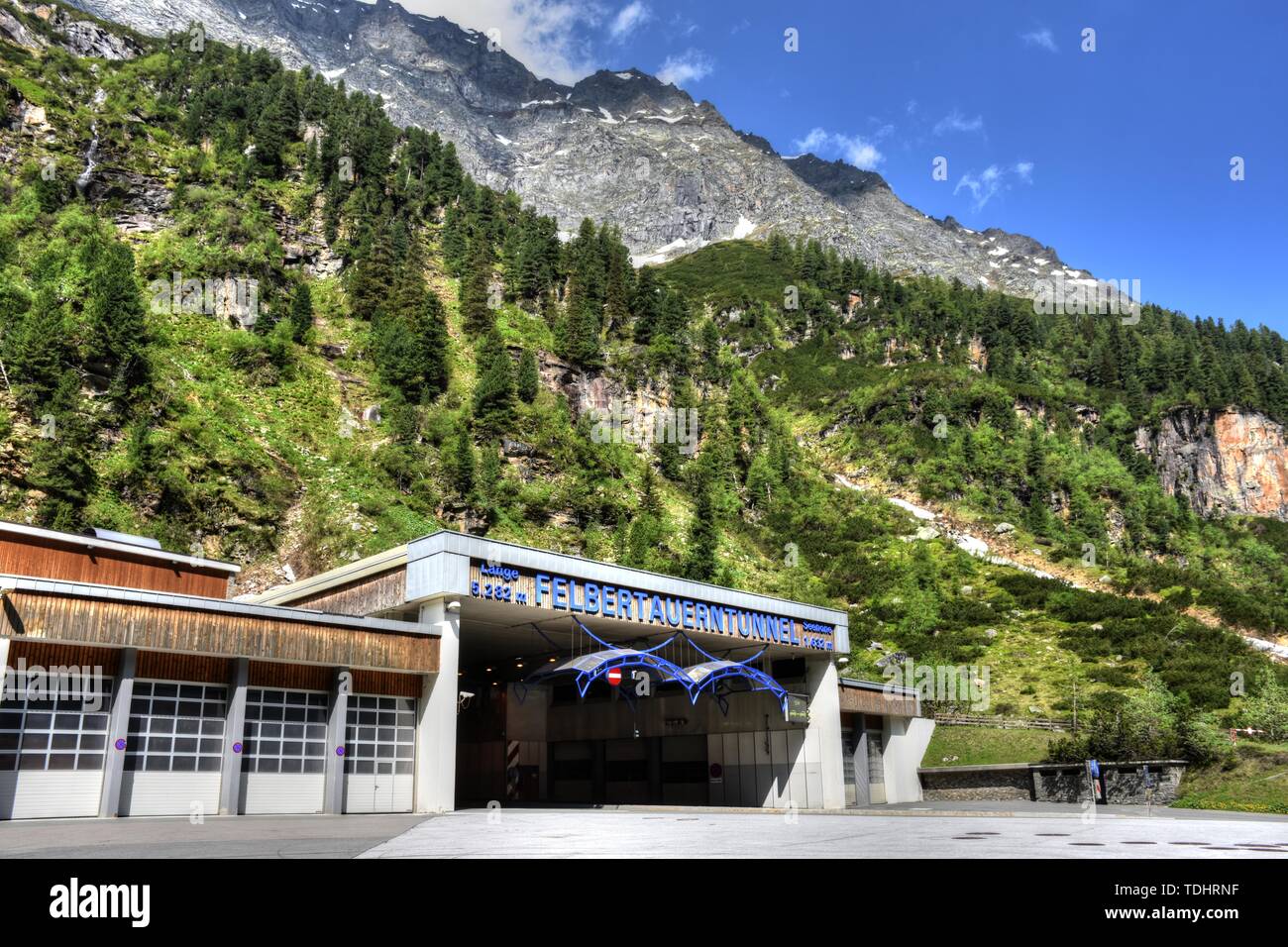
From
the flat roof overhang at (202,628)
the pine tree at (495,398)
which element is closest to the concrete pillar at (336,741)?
the flat roof overhang at (202,628)

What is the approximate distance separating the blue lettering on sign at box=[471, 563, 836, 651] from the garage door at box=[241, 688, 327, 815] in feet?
17.9

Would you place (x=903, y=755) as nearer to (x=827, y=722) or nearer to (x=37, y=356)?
(x=827, y=722)

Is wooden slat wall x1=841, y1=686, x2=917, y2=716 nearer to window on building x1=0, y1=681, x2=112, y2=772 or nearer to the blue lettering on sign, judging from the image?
the blue lettering on sign

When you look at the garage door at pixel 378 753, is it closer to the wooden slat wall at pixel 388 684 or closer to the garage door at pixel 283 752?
→ the wooden slat wall at pixel 388 684

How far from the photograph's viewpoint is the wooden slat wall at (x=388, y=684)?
25.7m

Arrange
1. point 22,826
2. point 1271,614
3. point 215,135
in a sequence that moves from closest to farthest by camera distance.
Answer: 1. point 22,826
2. point 1271,614
3. point 215,135

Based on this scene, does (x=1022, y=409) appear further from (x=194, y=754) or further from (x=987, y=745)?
(x=194, y=754)

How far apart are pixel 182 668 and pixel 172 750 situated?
1.95 metres

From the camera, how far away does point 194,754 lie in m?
22.8

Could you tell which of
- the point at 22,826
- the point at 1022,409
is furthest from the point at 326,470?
the point at 1022,409

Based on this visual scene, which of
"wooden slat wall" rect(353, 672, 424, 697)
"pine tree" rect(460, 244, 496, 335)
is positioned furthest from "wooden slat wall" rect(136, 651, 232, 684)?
"pine tree" rect(460, 244, 496, 335)

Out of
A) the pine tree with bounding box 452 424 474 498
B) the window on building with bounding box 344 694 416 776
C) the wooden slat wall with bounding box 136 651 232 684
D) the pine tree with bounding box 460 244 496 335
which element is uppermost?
the pine tree with bounding box 460 244 496 335

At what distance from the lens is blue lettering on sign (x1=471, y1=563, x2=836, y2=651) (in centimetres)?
2664
